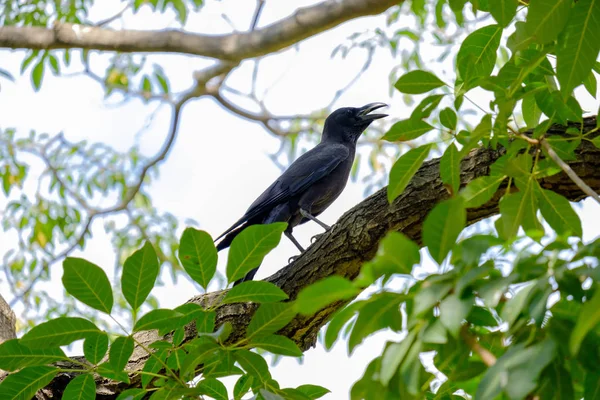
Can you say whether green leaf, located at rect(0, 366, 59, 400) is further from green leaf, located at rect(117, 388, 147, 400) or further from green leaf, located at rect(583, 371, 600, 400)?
green leaf, located at rect(583, 371, 600, 400)

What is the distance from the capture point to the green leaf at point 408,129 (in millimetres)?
1729

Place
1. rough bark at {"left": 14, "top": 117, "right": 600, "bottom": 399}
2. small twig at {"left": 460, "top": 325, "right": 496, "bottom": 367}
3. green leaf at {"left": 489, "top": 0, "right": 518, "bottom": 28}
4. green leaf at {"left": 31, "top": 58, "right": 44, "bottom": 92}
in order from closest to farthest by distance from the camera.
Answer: small twig at {"left": 460, "top": 325, "right": 496, "bottom": 367}, green leaf at {"left": 489, "top": 0, "right": 518, "bottom": 28}, rough bark at {"left": 14, "top": 117, "right": 600, "bottom": 399}, green leaf at {"left": 31, "top": 58, "right": 44, "bottom": 92}

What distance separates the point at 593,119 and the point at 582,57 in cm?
144

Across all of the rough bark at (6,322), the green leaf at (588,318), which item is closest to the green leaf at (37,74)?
the rough bark at (6,322)

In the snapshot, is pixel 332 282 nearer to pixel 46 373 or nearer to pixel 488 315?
pixel 488 315

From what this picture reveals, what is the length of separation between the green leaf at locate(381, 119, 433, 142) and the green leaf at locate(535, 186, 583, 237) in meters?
0.30

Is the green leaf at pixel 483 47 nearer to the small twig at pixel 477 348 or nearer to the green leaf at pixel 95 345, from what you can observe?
the small twig at pixel 477 348

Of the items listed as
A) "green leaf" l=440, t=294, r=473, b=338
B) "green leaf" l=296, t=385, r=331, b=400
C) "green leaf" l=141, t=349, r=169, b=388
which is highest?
"green leaf" l=141, t=349, r=169, b=388

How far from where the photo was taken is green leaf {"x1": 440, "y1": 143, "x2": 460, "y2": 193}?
5.46ft

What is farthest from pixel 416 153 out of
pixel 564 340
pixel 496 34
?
pixel 564 340

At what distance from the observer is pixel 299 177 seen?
5711mm

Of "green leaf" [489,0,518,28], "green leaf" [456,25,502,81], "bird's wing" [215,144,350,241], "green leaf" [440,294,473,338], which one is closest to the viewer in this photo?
"green leaf" [440,294,473,338]

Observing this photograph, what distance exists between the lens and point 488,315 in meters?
1.35

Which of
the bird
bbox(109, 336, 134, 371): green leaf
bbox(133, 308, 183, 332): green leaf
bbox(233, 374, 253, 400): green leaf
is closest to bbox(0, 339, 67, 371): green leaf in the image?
bbox(109, 336, 134, 371): green leaf
